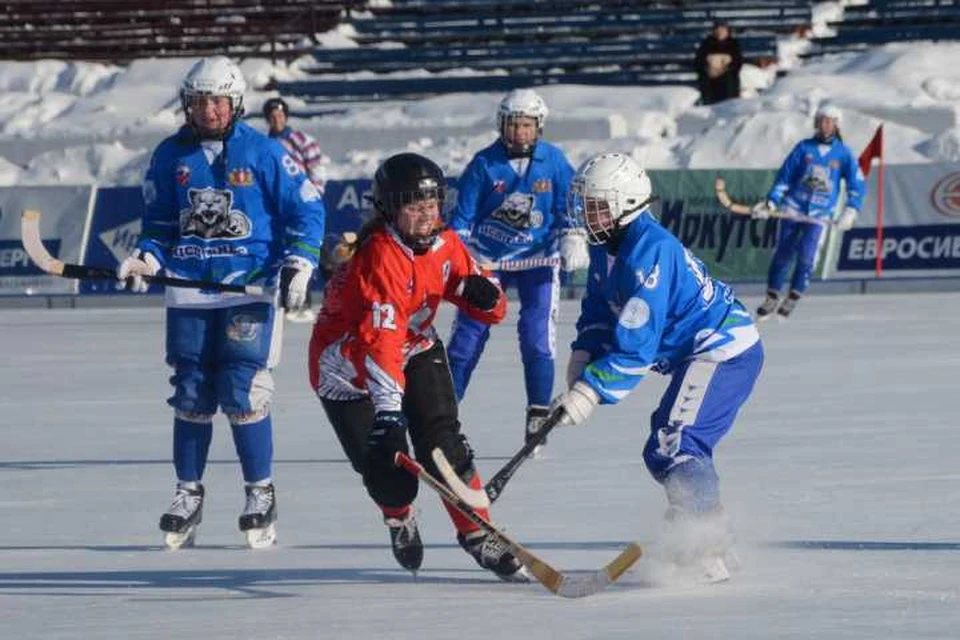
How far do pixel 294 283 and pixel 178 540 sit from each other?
876mm

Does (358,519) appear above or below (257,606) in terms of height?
below

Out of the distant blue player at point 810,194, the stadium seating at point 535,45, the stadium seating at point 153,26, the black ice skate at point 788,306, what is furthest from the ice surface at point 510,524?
the stadium seating at point 153,26

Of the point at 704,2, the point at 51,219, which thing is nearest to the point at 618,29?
the point at 704,2

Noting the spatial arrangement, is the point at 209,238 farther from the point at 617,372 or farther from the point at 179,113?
the point at 179,113

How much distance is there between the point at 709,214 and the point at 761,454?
33.2 ft

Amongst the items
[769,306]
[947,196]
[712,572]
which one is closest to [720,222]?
[947,196]

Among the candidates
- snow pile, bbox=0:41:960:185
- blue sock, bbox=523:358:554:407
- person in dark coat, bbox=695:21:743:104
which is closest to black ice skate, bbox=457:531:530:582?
blue sock, bbox=523:358:554:407

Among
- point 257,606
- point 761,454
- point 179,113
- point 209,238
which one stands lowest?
point 179,113

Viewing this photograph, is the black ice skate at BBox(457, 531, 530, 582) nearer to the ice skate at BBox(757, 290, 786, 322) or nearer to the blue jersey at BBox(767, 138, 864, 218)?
the ice skate at BBox(757, 290, 786, 322)

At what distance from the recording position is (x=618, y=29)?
82.7 ft

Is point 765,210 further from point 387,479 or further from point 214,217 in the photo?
point 387,479

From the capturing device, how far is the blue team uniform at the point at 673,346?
5.76 metres

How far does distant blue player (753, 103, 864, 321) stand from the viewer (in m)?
16.4

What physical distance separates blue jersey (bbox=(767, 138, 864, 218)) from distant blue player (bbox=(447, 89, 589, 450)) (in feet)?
22.5
